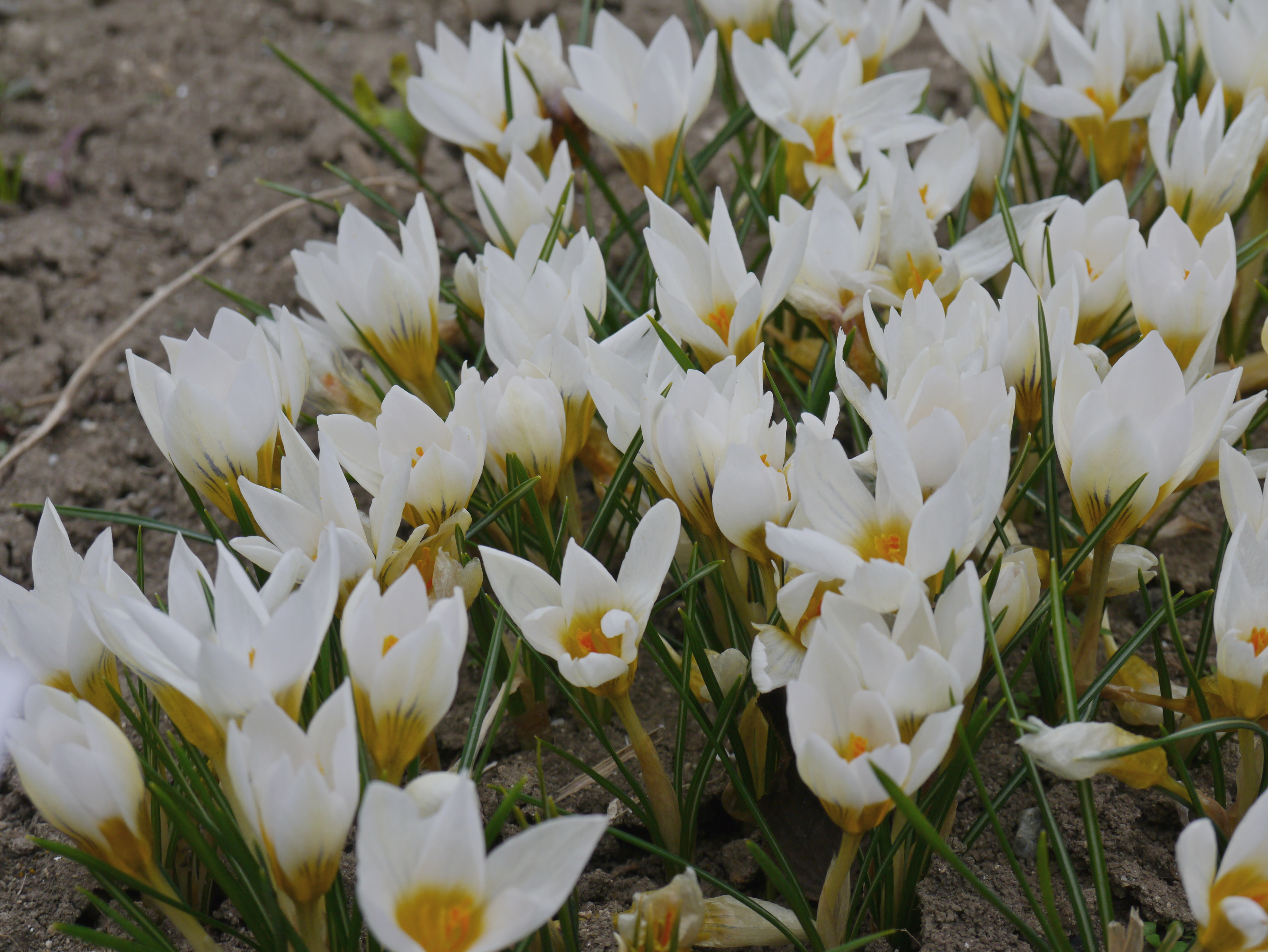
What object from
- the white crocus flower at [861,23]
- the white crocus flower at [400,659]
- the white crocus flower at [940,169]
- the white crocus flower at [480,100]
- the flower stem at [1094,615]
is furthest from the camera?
the white crocus flower at [861,23]

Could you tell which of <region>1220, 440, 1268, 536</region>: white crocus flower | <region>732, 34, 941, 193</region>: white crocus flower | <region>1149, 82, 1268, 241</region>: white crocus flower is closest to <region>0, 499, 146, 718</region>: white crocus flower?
<region>1220, 440, 1268, 536</region>: white crocus flower

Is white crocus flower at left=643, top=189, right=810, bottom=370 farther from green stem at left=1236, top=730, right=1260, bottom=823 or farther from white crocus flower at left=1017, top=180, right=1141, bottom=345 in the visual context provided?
green stem at left=1236, top=730, right=1260, bottom=823

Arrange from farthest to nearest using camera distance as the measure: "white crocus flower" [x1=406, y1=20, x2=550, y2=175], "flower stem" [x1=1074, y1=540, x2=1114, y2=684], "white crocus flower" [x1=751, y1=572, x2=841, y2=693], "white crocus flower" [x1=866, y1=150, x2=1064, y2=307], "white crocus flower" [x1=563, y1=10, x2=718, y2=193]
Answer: "white crocus flower" [x1=406, y1=20, x2=550, y2=175]
"white crocus flower" [x1=563, y1=10, x2=718, y2=193]
"white crocus flower" [x1=866, y1=150, x2=1064, y2=307]
"flower stem" [x1=1074, y1=540, x2=1114, y2=684]
"white crocus flower" [x1=751, y1=572, x2=841, y2=693]

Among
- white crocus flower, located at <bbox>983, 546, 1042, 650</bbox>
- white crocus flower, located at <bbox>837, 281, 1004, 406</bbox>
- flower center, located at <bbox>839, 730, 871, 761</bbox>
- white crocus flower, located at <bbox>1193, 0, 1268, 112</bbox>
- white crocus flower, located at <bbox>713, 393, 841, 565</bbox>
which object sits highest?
white crocus flower, located at <bbox>1193, 0, 1268, 112</bbox>

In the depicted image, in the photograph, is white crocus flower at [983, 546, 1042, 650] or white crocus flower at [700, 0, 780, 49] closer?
white crocus flower at [983, 546, 1042, 650]

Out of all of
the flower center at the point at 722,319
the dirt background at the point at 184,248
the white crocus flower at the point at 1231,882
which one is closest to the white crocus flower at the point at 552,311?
the flower center at the point at 722,319

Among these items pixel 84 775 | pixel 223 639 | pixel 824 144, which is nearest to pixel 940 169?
pixel 824 144

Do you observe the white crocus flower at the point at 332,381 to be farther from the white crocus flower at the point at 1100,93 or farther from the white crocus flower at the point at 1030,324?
the white crocus flower at the point at 1100,93
